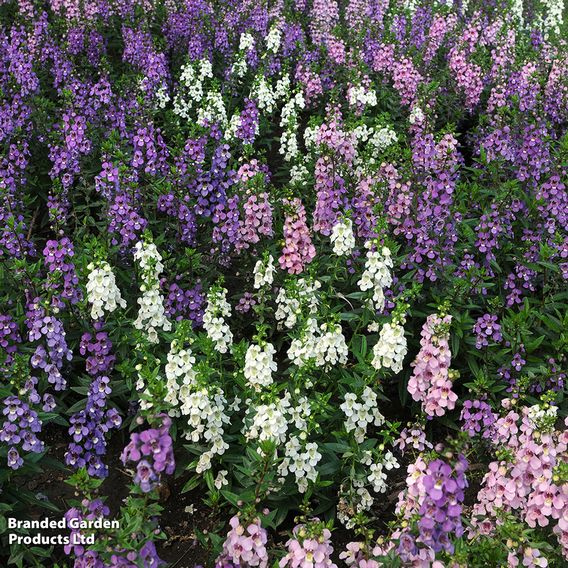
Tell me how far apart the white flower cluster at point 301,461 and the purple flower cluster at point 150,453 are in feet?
3.90

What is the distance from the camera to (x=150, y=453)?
3633 millimetres

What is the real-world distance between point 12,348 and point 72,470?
3.55 feet

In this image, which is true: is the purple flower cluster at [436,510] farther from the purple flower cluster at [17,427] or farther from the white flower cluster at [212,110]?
the white flower cluster at [212,110]

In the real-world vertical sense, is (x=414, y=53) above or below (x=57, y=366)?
above

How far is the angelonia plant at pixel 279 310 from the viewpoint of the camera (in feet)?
13.8

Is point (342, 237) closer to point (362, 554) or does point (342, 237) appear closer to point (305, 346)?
point (305, 346)

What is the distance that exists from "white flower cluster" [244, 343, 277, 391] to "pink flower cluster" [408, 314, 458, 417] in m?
1.06

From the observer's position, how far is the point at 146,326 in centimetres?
570

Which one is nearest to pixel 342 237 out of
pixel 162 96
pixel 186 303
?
pixel 186 303

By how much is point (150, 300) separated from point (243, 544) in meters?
2.31

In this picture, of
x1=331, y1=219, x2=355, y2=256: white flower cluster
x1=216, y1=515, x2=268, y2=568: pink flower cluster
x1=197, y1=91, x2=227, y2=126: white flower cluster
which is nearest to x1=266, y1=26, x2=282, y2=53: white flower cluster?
x1=197, y1=91, x2=227, y2=126: white flower cluster

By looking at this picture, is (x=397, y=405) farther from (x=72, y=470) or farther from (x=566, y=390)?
(x=72, y=470)

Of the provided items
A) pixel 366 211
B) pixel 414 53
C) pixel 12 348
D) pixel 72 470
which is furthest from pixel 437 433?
pixel 414 53

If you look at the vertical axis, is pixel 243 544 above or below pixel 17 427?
below
